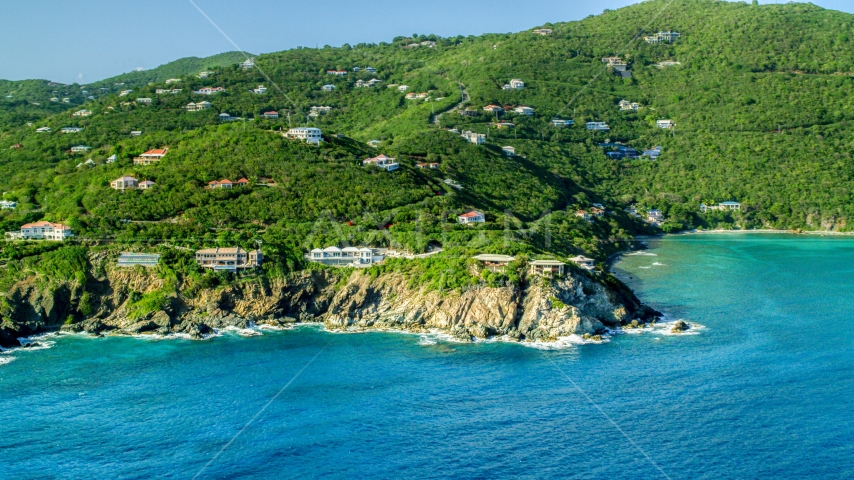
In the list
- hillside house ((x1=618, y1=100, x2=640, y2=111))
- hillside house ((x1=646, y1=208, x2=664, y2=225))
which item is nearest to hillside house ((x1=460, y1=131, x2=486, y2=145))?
hillside house ((x1=646, y1=208, x2=664, y2=225))

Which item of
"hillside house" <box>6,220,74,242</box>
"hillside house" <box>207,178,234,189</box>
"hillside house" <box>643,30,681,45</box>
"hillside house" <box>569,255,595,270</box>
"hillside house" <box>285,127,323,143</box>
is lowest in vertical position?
"hillside house" <box>569,255,595,270</box>

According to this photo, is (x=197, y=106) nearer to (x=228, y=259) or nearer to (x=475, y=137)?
(x=475, y=137)

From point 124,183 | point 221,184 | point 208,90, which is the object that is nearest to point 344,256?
point 221,184

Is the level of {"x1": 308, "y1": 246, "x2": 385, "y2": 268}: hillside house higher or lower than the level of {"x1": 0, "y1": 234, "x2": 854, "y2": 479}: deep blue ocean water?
higher

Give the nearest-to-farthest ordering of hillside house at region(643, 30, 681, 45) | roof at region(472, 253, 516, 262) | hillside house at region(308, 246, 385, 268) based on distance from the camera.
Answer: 1. roof at region(472, 253, 516, 262)
2. hillside house at region(308, 246, 385, 268)
3. hillside house at region(643, 30, 681, 45)

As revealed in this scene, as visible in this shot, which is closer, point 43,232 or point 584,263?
point 43,232

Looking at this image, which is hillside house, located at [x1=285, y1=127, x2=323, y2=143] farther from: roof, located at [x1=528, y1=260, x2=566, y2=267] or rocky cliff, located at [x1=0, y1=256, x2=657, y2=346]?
roof, located at [x1=528, y1=260, x2=566, y2=267]
